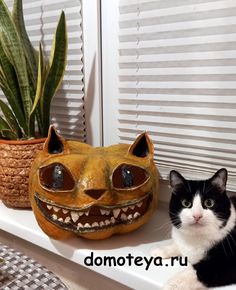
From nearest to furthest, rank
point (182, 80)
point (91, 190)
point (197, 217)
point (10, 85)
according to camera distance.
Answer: point (197, 217) < point (91, 190) < point (182, 80) < point (10, 85)

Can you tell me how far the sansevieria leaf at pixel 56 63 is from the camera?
0.98m

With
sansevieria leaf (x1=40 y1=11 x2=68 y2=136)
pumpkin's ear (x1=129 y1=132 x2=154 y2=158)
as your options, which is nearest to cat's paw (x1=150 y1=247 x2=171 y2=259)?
pumpkin's ear (x1=129 y1=132 x2=154 y2=158)

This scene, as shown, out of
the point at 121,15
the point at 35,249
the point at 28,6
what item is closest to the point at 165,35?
the point at 121,15

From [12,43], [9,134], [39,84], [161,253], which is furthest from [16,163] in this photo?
[161,253]

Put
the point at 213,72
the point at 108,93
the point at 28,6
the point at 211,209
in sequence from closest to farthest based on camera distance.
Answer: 1. the point at 211,209
2. the point at 213,72
3. the point at 108,93
4. the point at 28,6

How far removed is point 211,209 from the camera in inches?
26.6

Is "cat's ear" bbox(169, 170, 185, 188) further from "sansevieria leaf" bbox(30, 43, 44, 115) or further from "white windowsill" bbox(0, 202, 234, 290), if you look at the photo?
"sansevieria leaf" bbox(30, 43, 44, 115)

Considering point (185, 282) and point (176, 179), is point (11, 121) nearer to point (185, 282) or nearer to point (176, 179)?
point (176, 179)

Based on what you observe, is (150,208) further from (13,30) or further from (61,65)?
(13,30)

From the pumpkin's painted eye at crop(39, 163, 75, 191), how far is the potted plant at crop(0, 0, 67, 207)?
206 millimetres

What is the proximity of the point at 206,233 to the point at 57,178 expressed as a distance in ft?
1.08

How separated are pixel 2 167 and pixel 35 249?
322 millimetres

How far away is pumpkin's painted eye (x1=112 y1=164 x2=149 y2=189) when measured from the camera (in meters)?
0.79

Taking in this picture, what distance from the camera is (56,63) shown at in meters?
1.00
